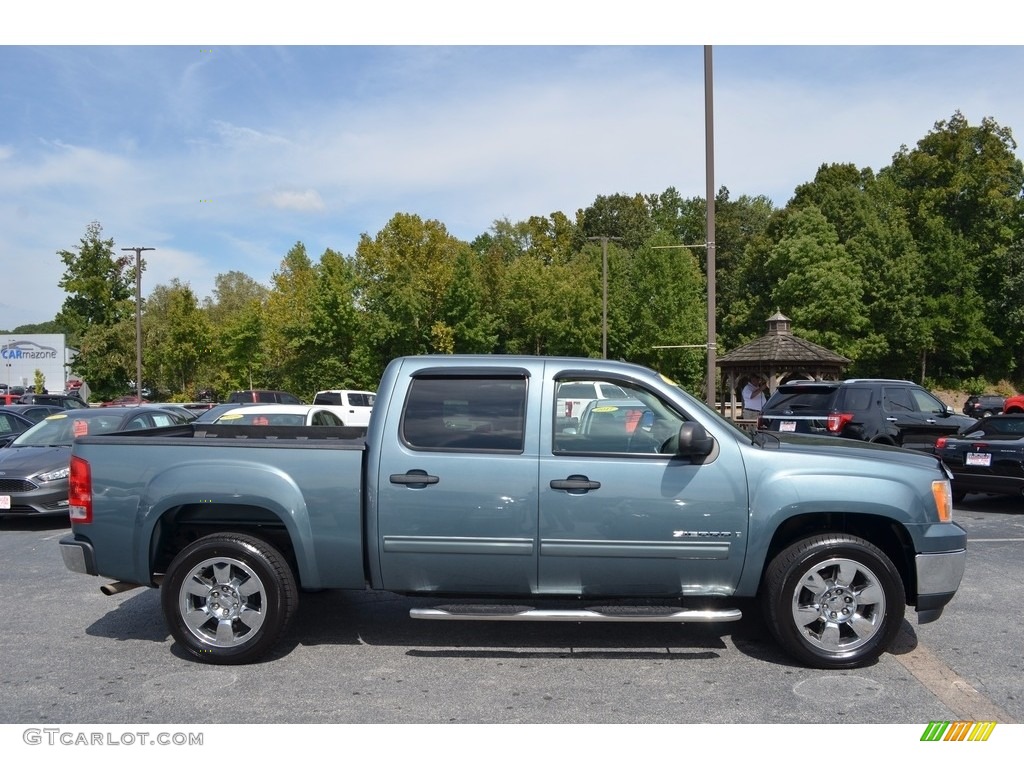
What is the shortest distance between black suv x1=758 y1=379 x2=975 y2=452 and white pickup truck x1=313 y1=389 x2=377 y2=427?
1525 centimetres

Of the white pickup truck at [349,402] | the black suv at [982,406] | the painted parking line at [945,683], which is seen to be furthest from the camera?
the black suv at [982,406]

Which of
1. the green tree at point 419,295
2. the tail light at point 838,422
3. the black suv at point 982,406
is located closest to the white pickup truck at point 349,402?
the tail light at point 838,422

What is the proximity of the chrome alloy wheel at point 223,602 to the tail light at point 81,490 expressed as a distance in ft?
2.59

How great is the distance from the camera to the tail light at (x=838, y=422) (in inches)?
538

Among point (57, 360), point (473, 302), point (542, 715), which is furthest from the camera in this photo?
point (57, 360)

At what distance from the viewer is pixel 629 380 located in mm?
5250

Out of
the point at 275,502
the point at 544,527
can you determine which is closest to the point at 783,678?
the point at 544,527

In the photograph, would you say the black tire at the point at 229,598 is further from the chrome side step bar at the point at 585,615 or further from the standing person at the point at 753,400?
the standing person at the point at 753,400

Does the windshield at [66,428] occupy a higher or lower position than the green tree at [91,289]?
lower

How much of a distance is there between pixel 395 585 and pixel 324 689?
74 cm

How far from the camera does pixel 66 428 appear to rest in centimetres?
1169

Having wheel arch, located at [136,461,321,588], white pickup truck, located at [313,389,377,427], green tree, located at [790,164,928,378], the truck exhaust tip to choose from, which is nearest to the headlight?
the truck exhaust tip

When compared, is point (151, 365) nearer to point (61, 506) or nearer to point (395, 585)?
point (61, 506)

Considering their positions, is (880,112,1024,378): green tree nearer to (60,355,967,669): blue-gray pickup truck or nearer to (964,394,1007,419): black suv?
(964,394,1007,419): black suv
